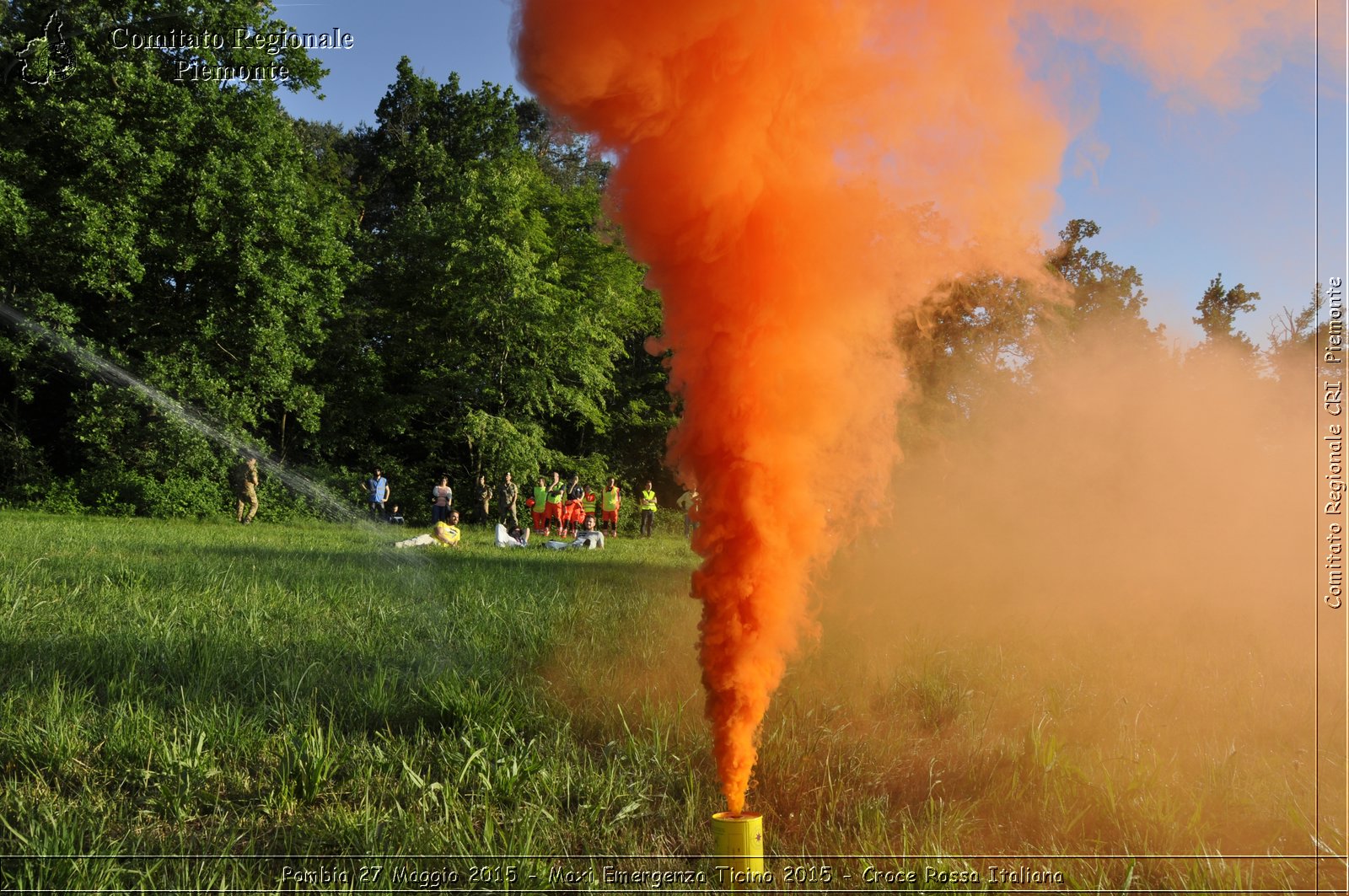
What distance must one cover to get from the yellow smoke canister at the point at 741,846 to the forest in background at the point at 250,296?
25.1 metres

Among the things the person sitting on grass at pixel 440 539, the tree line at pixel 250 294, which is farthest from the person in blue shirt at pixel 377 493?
the person sitting on grass at pixel 440 539

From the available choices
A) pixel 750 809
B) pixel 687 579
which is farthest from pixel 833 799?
pixel 687 579

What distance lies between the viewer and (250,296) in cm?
2678

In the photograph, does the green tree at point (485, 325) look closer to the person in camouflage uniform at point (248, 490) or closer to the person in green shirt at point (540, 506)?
the person in green shirt at point (540, 506)

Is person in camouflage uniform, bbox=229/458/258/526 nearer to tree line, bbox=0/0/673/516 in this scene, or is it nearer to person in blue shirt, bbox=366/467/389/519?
tree line, bbox=0/0/673/516

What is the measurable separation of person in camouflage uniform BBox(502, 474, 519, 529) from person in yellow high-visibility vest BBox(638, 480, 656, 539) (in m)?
4.36

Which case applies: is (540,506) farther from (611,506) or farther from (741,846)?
(741,846)

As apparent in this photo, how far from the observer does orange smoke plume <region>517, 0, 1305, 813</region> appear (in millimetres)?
3514

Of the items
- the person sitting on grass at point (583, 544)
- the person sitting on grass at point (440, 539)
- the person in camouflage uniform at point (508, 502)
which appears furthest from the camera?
the person in camouflage uniform at point (508, 502)

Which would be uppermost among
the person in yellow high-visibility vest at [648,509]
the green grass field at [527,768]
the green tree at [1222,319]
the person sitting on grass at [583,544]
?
the green tree at [1222,319]

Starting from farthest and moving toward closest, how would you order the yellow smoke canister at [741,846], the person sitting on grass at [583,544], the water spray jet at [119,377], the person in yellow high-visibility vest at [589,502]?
the person in yellow high-visibility vest at [589,502], the water spray jet at [119,377], the person sitting on grass at [583,544], the yellow smoke canister at [741,846]

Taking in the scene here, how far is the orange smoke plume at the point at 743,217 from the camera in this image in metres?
3.51

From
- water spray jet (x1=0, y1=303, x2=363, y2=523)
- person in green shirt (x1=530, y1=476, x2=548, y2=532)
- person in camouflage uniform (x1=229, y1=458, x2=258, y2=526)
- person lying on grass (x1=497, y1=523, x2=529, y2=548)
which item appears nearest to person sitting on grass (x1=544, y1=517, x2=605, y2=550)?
person lying on grass (x1=497, y1=523, x2=529, y2=548)

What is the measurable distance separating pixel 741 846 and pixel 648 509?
76.8 ft
